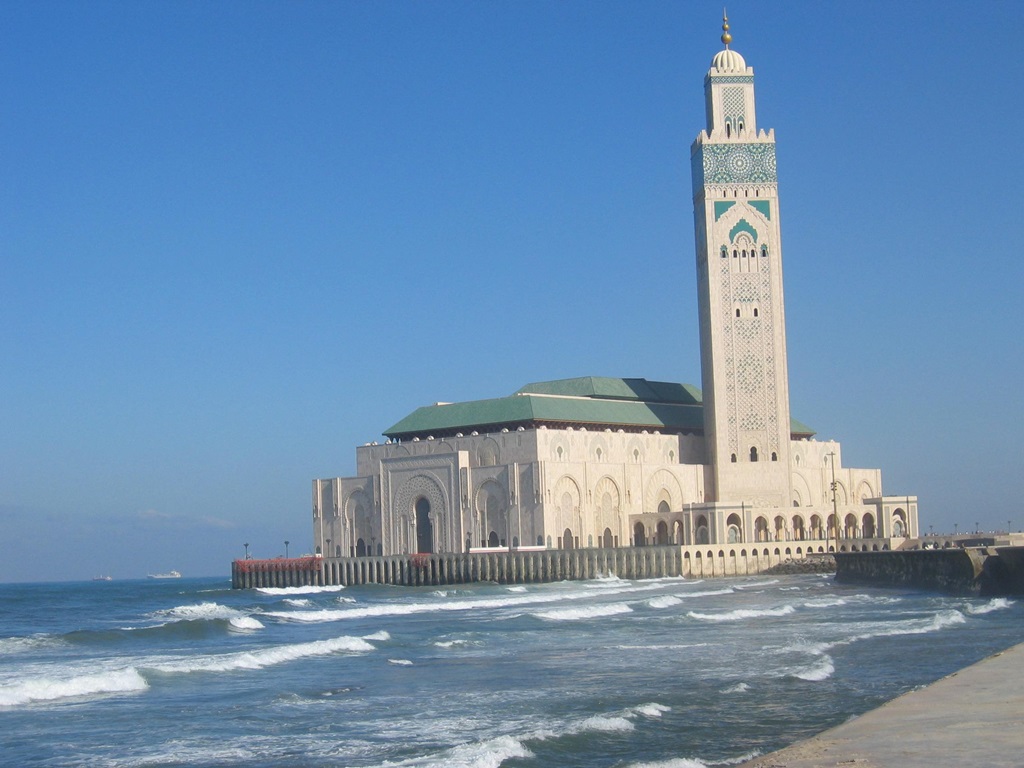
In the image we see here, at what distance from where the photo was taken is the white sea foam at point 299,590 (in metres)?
76.6

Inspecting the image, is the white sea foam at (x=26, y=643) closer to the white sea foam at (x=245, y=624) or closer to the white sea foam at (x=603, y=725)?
the white sea foam at (x=245, y=624)

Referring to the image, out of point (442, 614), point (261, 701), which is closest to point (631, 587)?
point (442, 614)

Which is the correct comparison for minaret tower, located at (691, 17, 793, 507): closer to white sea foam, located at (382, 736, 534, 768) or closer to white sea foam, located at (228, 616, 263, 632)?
white sea foam, located at (228, 616, 263, 632)

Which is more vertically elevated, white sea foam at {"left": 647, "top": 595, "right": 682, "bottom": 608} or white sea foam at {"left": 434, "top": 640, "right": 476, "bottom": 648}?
white sea foam at {"left": 434, "top": 640, "right": 476, "bottom": 648}

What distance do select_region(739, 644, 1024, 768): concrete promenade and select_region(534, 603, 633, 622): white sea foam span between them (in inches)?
1004

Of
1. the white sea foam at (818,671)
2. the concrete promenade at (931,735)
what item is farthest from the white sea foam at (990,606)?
the concrete promenade at (931,735)

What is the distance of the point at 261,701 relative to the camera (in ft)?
77.6

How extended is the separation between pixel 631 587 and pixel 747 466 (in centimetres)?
2209

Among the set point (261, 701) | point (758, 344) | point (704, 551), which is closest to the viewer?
point (261, 701)

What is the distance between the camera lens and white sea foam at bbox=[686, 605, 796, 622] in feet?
131

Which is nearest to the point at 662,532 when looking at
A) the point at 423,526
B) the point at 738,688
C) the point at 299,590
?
the point at 423,526

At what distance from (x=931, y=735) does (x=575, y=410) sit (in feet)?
236

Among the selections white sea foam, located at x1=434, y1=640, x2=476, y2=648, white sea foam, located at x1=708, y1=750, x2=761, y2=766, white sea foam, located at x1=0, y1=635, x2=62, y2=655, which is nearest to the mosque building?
white sea foam, located at x1=0, y1=635, x2=62, y2=655

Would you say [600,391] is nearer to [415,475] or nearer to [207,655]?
[415,475]
